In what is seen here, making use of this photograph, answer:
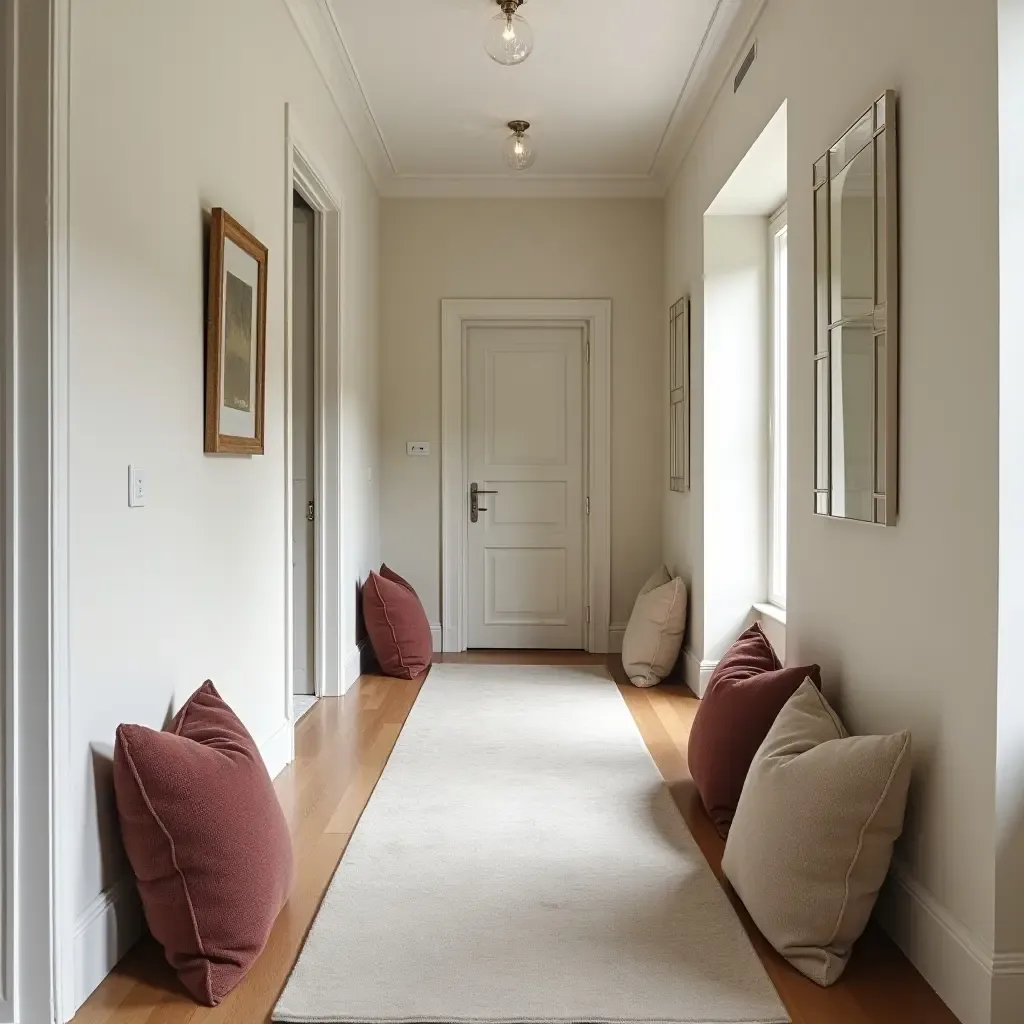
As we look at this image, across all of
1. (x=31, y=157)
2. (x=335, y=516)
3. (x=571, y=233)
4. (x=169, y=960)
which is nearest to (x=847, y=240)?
(x=31, y=157)

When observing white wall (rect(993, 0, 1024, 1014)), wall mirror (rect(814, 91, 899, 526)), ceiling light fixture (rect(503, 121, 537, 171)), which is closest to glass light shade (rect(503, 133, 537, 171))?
ceiling light fixture (rect(503, 121, 537, 171))

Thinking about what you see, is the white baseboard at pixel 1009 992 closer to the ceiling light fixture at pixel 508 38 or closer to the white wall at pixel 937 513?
the white wall at pixel 937 513

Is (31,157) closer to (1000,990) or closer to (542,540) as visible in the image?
(1000,990)

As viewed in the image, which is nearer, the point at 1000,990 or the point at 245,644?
the point at 1000,990

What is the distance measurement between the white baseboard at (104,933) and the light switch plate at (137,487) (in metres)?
0.82

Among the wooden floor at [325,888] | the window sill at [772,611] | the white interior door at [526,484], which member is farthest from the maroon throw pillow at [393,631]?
the window sill at [772,611]

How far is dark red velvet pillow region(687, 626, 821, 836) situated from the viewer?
2.75 meters

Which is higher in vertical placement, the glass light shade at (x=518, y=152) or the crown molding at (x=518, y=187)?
the crown molding at (x=518, y=187)

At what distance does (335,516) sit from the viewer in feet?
14.9

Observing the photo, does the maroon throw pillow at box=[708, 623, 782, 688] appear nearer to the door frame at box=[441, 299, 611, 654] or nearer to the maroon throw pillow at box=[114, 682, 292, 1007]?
the maroon throw pillow at box=[114, 682, 292, 1007]

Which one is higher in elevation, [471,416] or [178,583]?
[471,416]

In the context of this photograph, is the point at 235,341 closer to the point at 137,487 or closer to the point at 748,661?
the point at 137,487

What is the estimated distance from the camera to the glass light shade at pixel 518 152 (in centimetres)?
452

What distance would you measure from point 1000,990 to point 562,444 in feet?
14.2
